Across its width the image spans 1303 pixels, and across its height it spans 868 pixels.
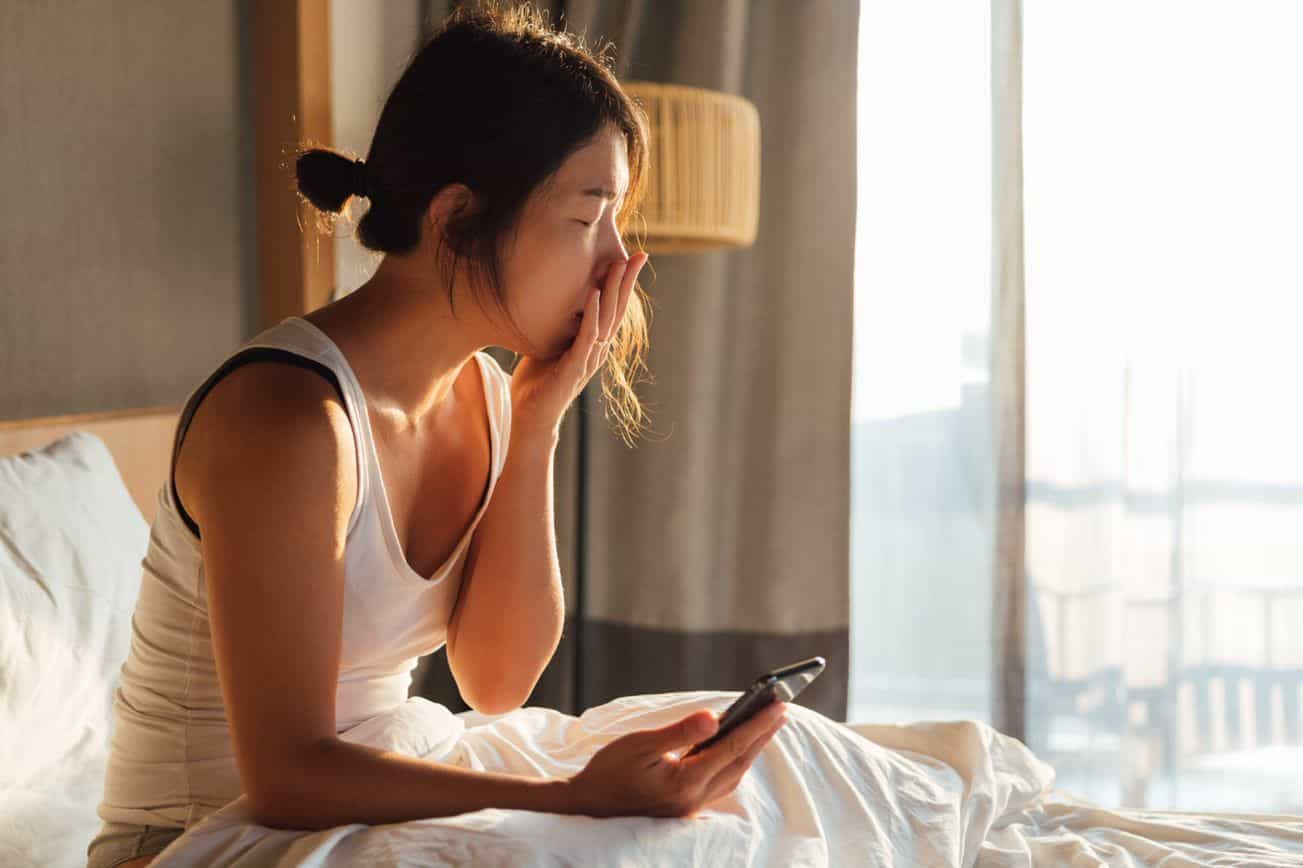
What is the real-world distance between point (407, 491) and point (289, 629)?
0.98 ft

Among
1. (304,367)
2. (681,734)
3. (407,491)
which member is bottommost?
(681,734)

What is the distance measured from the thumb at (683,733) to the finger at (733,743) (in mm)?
13

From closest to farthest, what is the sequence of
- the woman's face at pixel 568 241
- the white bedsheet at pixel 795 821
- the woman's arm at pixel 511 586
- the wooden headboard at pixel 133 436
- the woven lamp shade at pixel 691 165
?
the white bedsheet at pixel 795 821 < the woman's face at pixel 568 241 < the woman's arm at pixel 511 586 < the wooden headboard at pixel 133 436 < the woven lamp shade at pixel 691 165

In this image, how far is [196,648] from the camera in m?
1.10

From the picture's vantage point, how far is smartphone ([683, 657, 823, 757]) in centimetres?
98

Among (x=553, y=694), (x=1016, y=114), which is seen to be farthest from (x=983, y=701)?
(x=1016, y=114)

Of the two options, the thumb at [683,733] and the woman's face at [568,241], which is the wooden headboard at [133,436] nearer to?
the woman's face at [568,241]

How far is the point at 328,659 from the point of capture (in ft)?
3.21

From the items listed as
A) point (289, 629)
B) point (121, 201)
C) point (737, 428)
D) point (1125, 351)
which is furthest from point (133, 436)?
point (1125, 351)

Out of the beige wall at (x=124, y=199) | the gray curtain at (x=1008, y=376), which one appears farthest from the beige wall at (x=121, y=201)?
the gray curtain at (x=1008, y=376)

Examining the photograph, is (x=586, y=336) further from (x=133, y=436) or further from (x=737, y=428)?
(x=737, y=428)

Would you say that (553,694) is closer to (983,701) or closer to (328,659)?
(983,701)

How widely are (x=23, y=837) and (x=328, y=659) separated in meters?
0.38

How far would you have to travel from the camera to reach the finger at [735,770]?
100cm
